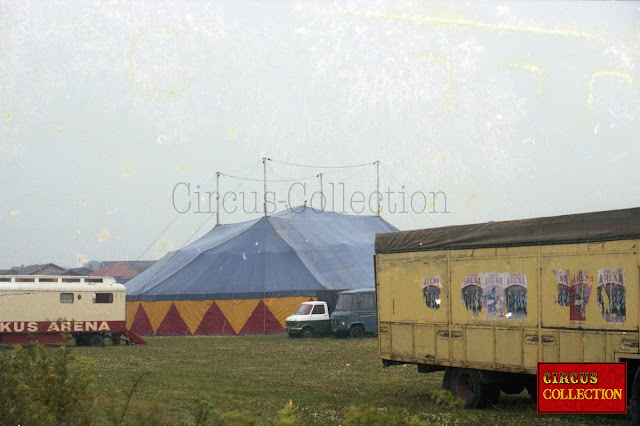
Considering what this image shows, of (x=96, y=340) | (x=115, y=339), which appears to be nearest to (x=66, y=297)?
(x=96, y=340)

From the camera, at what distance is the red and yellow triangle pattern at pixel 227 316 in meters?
46.8

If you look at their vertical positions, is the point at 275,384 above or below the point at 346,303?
below

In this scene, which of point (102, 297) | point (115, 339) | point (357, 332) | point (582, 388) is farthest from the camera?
point (357, 332)

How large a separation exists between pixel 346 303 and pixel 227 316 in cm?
804

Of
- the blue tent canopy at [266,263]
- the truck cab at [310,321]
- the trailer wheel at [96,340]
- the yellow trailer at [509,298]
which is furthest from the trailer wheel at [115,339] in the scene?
the yellow trailer at [509,298]

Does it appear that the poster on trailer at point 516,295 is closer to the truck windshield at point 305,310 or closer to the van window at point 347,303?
the van window at point 347,303

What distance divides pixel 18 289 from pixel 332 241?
2135 centimetres

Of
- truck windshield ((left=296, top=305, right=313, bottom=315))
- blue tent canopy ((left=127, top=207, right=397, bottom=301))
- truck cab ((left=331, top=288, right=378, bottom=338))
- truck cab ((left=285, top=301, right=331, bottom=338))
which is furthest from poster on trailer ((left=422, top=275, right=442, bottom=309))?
blue tent canopy ((left=127, top=207, right=397, bottom=301))

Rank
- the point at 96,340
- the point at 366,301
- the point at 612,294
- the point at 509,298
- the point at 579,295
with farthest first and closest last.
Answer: the point at 366,301 → the point at 96,340 → the point at 509,298 → the point at 579,295 → the point at 612,294

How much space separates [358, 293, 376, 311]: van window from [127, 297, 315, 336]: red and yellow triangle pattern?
584cm

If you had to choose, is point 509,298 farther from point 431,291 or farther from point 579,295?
point 431,291

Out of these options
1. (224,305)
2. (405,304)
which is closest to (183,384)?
(405,304)

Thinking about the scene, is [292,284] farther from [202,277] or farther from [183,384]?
[183,384]

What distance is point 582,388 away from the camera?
Result: 11375mm
